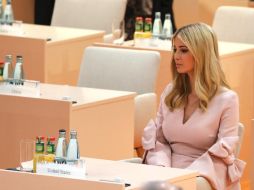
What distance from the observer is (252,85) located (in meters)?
7.40

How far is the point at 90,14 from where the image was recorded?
30.4ft

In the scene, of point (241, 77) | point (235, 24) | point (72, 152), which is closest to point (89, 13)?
point (235, 24)

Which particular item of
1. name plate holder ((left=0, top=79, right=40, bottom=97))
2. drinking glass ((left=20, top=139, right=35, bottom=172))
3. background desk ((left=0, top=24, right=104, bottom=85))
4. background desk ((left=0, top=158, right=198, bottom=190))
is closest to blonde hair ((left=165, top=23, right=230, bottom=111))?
background desk ((left=0, top=158, right=198, bottom=190))

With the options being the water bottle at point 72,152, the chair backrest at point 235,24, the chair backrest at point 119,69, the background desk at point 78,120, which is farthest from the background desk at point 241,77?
the water bottle at point 72,152

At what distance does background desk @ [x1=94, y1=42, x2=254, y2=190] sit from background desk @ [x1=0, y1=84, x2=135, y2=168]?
47.7 inches

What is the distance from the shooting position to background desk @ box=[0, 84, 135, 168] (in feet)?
18.5

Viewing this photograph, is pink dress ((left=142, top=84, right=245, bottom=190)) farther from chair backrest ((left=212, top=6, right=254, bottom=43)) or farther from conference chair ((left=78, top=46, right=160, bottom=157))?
chair backrest ((left=212, top=6, right=254, bottom=43))

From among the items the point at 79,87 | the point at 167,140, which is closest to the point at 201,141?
the point at 167,140

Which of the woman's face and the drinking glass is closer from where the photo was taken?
the drinking glass

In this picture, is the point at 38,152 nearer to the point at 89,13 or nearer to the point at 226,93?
the point at 226,93

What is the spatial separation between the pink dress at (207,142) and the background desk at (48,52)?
2626 mm

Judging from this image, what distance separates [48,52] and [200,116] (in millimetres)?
2840

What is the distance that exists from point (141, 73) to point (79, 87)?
0.47 metres

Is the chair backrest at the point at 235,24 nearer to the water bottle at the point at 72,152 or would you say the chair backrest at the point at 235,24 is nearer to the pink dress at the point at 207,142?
the pink dress at the point at 207,142
